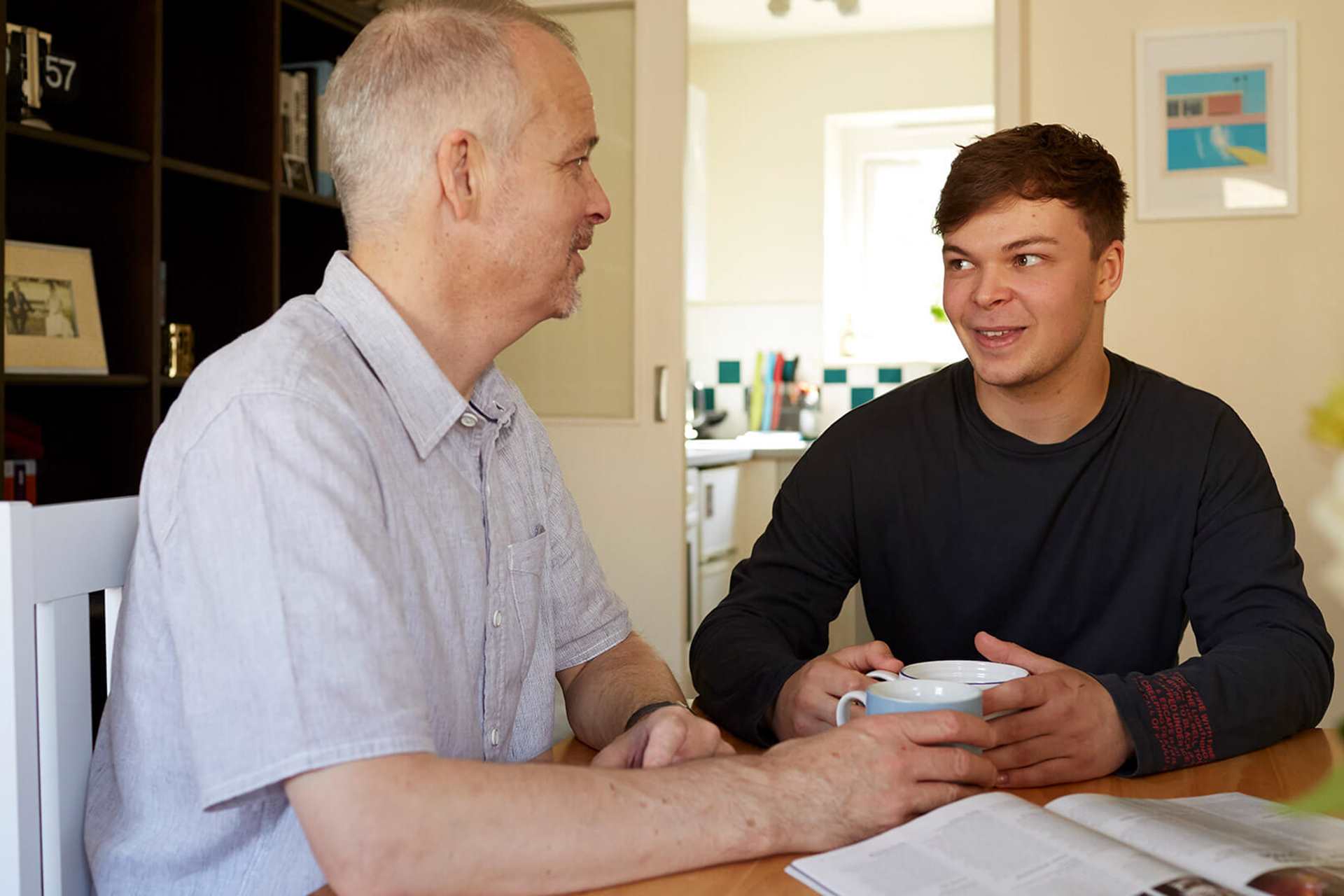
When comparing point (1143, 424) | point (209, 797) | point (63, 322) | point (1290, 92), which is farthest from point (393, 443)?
point (1290, 92)

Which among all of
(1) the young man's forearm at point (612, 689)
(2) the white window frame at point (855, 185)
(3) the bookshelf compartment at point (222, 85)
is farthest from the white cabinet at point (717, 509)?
(1) the young man's forearm at point (612, 689)

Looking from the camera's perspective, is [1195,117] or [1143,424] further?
[1195,117]

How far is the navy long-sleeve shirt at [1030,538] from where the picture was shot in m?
1.48

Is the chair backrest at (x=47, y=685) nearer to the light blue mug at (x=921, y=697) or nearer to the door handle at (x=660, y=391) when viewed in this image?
the light blue mug at (x=921, y=697)

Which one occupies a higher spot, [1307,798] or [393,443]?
[393,443]

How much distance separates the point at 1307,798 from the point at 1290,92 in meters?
3.29

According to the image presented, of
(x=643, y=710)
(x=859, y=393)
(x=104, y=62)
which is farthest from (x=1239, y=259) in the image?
(x=104, y=62)

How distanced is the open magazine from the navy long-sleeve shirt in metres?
0.49

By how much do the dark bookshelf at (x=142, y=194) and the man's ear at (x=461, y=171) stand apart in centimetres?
148

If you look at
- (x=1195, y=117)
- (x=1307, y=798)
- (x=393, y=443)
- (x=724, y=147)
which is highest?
(x=724, y=147)

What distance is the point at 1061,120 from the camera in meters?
3.39

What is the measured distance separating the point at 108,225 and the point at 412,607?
6.71 feet

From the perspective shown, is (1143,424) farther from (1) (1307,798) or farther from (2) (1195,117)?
(2) (1195,117)

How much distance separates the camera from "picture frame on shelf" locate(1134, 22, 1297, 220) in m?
3.21
